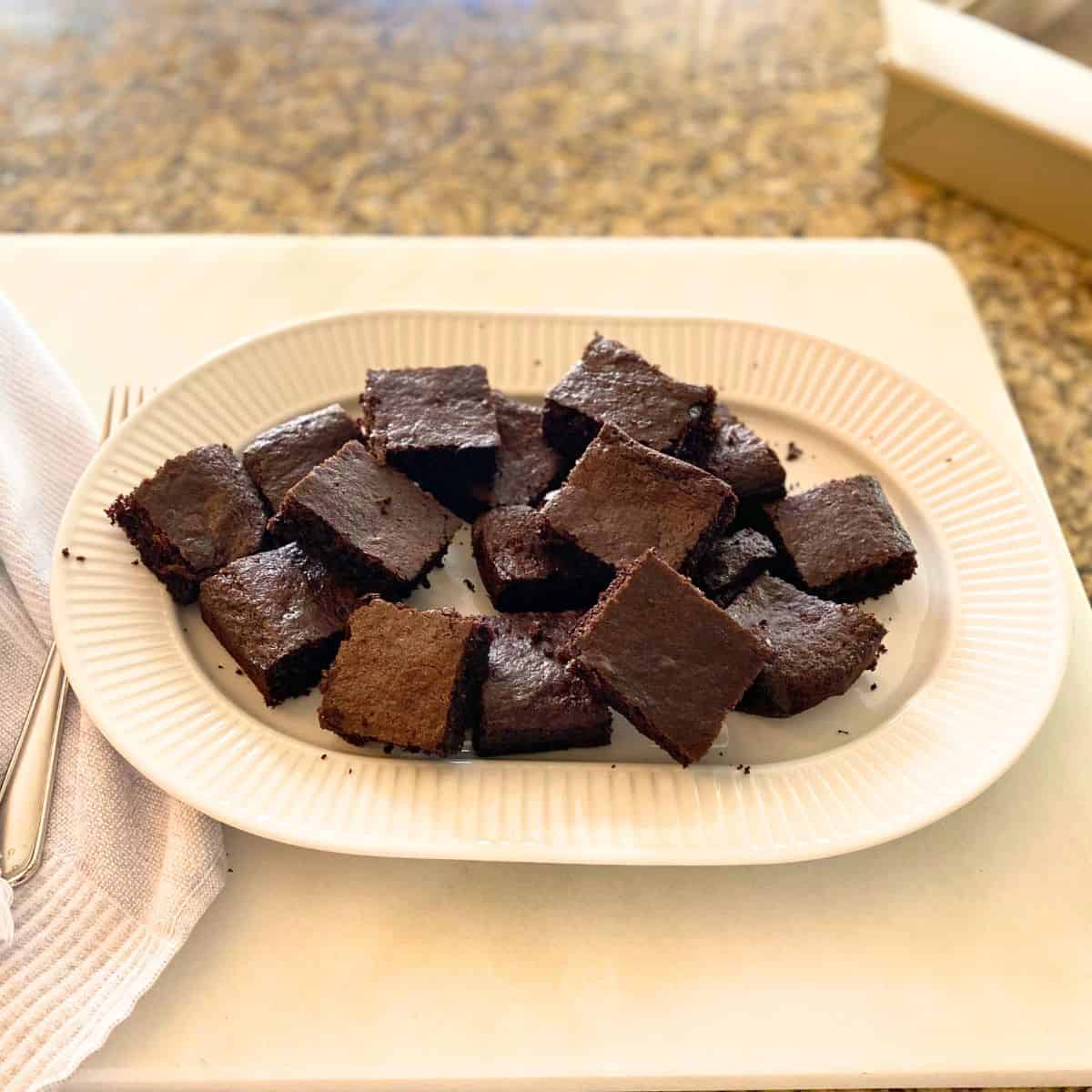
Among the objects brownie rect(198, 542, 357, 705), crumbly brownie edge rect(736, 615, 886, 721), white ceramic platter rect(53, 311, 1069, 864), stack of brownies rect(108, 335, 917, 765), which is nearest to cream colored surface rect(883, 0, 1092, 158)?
white ceramic platter rect(53, 311, 1069, 864)

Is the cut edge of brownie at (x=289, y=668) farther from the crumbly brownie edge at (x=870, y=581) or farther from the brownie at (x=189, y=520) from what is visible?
the crumbly brownie edge at (x=870, y=581)

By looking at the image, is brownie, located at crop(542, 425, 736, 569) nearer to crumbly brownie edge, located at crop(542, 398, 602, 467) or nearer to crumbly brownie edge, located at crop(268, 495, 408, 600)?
crumbly brownie edge, located at crop(542, 398, 602, 467)

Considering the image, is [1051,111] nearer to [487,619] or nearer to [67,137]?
[487,619]

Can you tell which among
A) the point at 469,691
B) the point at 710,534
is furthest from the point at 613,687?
the point at 710,534

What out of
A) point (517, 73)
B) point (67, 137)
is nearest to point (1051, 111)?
point (517, 73)

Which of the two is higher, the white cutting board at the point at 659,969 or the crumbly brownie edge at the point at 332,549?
the crumbly brownie edge at the point at 332,549

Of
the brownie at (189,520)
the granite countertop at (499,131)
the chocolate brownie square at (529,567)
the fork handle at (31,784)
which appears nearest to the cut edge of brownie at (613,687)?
the chocolate brownie square at (529,567)
